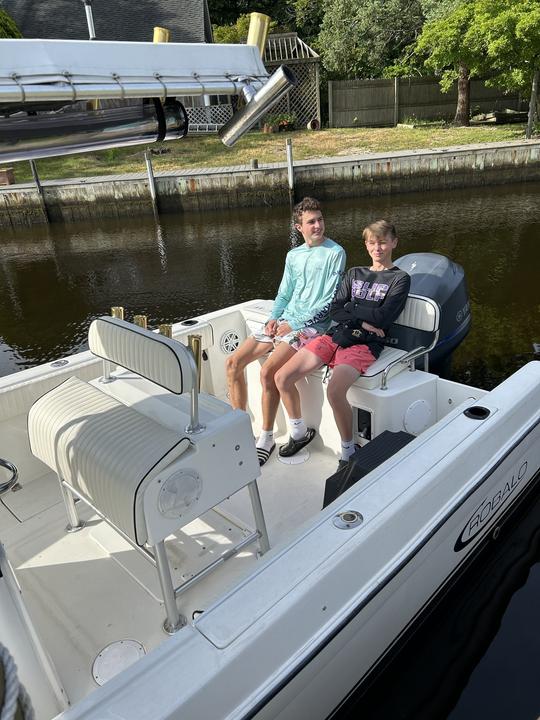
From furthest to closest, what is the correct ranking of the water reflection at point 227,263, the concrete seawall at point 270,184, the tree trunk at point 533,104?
the tree trunk at point 533,104 < the concrete seawall at point 270,184 < the water reflection at point 227,263

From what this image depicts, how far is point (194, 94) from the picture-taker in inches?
Result: 63.8

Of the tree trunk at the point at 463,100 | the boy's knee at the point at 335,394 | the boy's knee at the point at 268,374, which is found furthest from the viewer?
the tree trunk at the point at 463,100

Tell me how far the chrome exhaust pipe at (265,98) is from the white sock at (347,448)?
154 centimetres

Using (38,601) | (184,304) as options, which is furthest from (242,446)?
(184,304)

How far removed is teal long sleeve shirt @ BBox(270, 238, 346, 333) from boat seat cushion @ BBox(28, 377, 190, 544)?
1253 mm

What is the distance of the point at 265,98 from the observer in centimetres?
166

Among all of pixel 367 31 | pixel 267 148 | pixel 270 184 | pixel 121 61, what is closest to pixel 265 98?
pixel 121 61

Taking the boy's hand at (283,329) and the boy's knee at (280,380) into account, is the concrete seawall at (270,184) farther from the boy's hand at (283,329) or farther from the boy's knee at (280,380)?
the boy's knee at (280,380)

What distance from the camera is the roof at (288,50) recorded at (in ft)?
62.3

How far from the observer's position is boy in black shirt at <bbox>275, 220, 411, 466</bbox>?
2.70 metres

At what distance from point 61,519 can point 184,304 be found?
5.49m

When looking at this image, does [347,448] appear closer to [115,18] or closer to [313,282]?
[313,282]

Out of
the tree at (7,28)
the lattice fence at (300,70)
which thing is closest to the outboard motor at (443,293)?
the tree at (7,28)

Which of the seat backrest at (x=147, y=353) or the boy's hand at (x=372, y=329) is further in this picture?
the boy's hand at (x=372, y=329)
